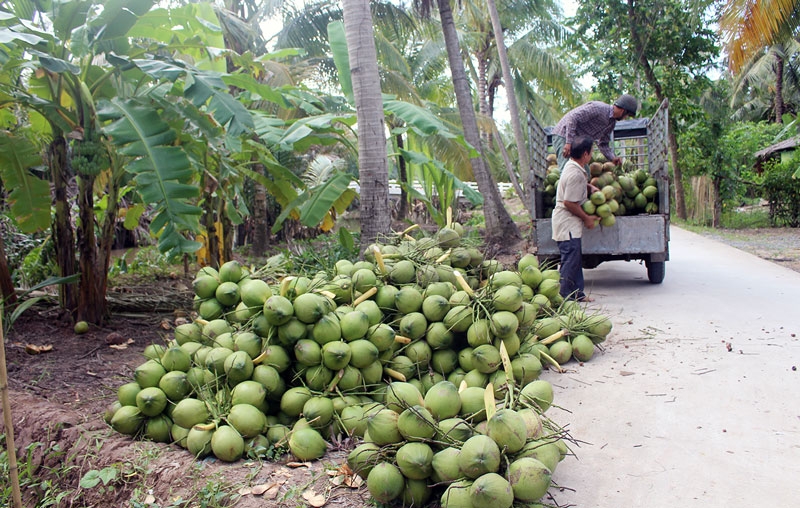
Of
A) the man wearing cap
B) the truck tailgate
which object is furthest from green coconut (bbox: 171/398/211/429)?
the man wearing cap

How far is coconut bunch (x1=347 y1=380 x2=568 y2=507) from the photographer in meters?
2.17

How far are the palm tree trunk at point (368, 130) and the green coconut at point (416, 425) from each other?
304 cm

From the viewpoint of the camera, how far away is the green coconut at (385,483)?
7.54ft

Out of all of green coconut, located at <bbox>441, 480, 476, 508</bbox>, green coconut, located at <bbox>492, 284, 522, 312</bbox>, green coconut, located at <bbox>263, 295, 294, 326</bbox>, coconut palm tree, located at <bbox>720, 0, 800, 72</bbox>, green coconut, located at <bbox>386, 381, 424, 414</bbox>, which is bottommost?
green coconut, located at <bbox>441, 480, 476, 508</bbox>

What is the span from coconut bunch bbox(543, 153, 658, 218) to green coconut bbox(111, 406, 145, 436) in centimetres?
498

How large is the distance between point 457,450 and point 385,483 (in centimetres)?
31

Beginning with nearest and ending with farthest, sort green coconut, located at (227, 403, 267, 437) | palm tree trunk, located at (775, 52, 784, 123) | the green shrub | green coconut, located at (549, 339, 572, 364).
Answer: green coconut, located at (227, 403, 267, 437) < green coconut, located at (549, 339, 572, 364) < the green shrub < palm tree trunk, located at (775, 52, 784, 123)

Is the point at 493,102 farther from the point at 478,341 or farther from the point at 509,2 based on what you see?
the point at 478,341

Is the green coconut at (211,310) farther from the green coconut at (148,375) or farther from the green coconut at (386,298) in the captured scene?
the green coconut at (386,298)

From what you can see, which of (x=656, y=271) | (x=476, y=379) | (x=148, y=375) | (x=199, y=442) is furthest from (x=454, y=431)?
(x=656, y=271)

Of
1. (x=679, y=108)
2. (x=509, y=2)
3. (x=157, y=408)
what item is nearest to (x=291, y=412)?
(x=157, y=408)

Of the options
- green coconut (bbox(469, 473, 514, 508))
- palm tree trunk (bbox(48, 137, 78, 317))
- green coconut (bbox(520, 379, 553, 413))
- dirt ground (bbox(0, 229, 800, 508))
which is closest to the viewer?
green coconut (bbox(469, 473, 514, 508))

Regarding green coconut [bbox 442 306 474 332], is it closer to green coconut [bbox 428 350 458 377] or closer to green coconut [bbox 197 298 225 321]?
green coconut [bbox 428 350 458 377]

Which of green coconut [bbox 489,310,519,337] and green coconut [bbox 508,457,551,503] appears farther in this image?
green coconut [bbox 489,310,519,337]
